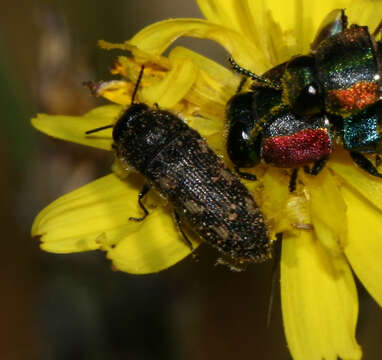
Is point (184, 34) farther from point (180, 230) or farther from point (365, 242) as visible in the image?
point (365, 242)

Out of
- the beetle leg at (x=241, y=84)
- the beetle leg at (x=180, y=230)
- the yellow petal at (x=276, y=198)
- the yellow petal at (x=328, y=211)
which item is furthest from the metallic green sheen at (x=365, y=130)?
the beetle leg at (x=180, y=230)

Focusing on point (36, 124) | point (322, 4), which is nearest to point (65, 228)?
point (36, 124)

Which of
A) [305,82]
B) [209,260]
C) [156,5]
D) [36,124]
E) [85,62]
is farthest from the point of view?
[156,5]

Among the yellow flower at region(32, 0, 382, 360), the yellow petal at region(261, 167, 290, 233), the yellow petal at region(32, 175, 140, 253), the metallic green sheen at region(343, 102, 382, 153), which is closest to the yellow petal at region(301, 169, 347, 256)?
the yellow flower at region(32, 0, 382, 360)

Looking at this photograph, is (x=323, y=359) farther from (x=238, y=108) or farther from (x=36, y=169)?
(x=36, y=169)

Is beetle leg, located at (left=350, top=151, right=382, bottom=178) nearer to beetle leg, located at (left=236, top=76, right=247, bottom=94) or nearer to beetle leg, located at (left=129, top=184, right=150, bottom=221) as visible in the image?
beetle leg, located at (left=236, top=76, right=247, bottom=94)

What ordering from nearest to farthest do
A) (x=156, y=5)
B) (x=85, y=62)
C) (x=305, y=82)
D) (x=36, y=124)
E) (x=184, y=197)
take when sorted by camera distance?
(x=305, y=82), (x=184, y=197), (x=36, y=124), (x=85, y=62), (x=156, y=5)

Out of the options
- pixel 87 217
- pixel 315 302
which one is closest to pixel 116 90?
pixel 87 217
